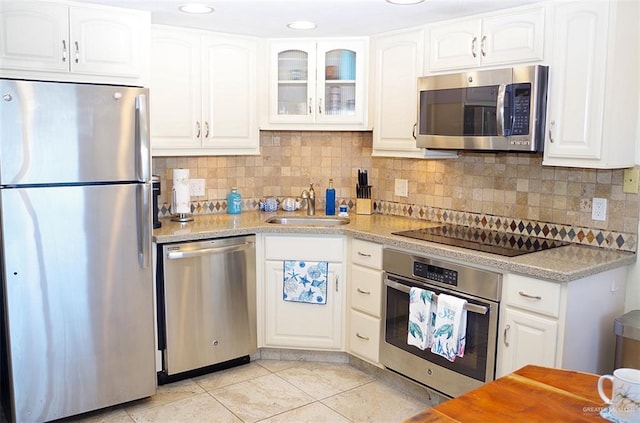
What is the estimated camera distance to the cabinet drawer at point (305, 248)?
11.3 ft

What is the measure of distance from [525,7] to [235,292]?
2.23 m

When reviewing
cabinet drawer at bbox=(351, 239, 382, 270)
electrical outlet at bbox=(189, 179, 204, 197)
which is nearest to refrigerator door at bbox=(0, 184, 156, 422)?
electrical outlet at bbox=(189, 179, 204, 197)

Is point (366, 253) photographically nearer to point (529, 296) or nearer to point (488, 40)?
point (529, 296)

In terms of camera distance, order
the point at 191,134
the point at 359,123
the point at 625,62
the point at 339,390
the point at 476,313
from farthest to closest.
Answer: the point at 359,123 < the point at 191,134 < the point at 339,390 < the point at 476,313 < the point at 625,62

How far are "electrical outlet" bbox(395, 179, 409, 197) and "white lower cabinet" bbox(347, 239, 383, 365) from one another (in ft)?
2.23

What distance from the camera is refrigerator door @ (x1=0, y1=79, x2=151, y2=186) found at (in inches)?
98.7

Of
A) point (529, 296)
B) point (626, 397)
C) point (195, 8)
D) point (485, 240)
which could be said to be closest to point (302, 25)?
point (195, 8)

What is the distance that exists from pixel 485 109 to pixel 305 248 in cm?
134

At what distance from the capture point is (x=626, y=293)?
9.08 feet

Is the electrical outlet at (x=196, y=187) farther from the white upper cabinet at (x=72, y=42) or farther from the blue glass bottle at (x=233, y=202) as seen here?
the white upper cabinet at (x=72, y=42)

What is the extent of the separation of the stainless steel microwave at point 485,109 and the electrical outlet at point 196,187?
61.0 inches

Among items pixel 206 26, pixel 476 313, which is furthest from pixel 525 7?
pixel 206 26

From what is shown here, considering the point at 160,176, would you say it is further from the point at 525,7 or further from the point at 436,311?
the point at 525,7

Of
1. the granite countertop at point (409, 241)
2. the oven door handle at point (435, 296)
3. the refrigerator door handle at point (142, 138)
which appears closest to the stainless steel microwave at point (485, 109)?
the granite countertop at point (409, 241)
